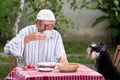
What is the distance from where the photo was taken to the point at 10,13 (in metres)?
Answer: 8.47

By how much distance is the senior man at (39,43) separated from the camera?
5.21 m

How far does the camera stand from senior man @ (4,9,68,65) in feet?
17.1

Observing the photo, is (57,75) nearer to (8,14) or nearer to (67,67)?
(67,67)

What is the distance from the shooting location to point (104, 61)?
6.30 metres

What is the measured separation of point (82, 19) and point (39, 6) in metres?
5.25

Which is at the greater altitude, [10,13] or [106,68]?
[10,13]

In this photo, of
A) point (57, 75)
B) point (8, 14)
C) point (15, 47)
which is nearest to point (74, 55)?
point (8, 14)

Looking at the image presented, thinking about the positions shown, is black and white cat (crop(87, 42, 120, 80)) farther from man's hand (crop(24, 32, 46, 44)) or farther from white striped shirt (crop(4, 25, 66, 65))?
man's hand (crop(24, 32, 46, 44))

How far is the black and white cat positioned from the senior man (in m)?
0.81

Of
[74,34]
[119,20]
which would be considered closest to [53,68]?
[119,20]

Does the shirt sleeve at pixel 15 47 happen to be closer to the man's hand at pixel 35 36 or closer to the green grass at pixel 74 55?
the man's hand at pixel 35 36

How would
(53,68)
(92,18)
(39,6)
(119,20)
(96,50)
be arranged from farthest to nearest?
(92,18) → (119,20) → (39,6) → (96,50) → (53,68)

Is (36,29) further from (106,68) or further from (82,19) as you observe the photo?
(82,19)

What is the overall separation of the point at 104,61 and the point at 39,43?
4.03ft
